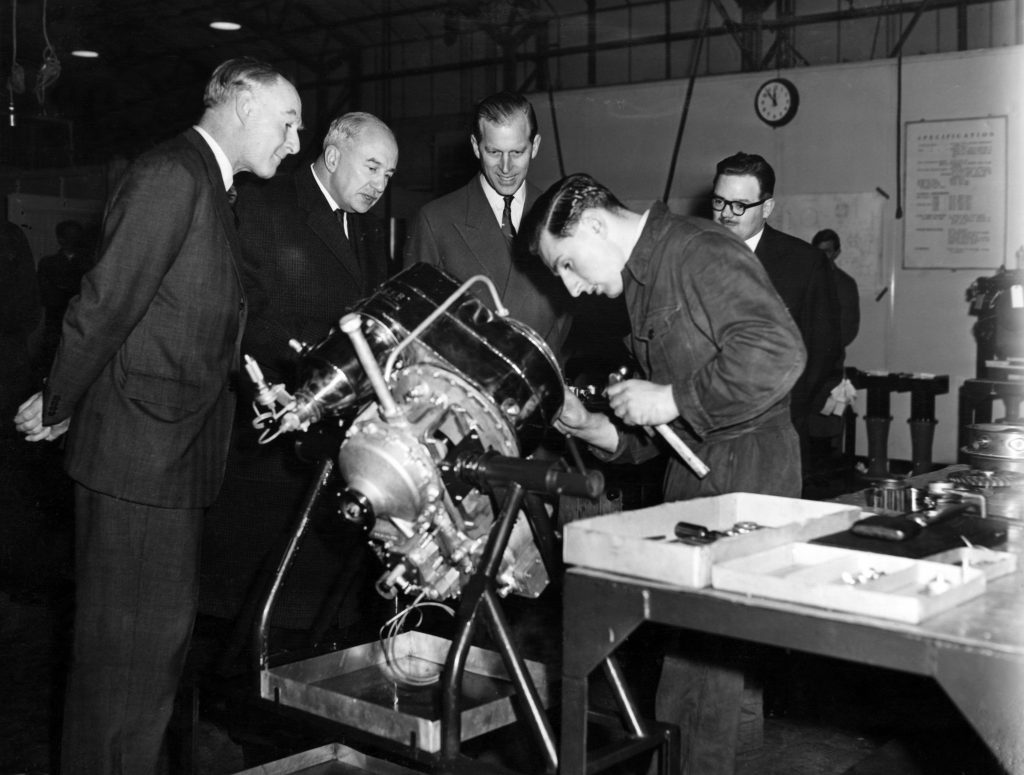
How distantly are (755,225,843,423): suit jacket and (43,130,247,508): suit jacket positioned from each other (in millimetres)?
2013

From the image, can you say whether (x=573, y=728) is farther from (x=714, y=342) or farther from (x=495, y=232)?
(x=495, y=232)

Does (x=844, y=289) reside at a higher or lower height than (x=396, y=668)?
higher

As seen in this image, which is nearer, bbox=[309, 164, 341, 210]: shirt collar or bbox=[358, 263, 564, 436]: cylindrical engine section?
bbox=[358, 263, 564, 436]: cylindrical engine section

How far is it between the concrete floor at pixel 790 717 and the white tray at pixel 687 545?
0.91 meters

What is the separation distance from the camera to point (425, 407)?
1971 mm

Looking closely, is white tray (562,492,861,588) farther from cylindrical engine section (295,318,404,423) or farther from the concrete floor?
the concrete floor

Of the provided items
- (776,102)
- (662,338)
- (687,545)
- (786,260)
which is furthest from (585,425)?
(776,102)

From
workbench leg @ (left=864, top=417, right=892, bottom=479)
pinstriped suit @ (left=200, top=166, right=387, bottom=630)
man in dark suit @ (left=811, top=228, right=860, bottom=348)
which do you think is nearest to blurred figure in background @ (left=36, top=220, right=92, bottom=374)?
pinstriped suit @ (left=200, top=166, right=387, bottom=630)

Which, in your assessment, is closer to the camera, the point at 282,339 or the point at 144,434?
the point at 144,434

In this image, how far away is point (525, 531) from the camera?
225 cm

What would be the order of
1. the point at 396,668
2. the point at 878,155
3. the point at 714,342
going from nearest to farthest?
the point at 714,342, the point at 396,668, the point at 878,155

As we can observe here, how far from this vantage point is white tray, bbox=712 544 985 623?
4.61ft

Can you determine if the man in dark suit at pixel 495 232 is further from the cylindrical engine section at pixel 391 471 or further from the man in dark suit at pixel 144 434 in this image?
the cylindrical engine section at pixel 391 471

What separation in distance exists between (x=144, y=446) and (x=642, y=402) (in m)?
1.09
